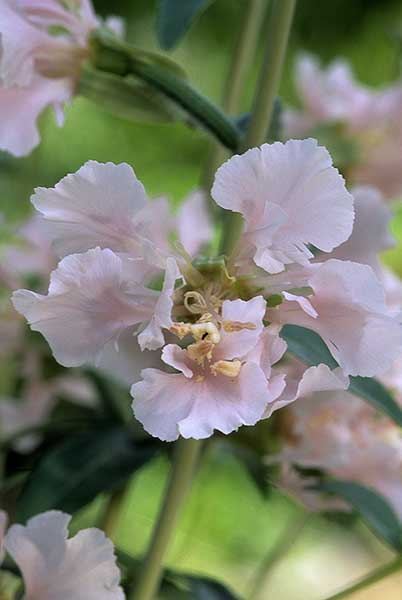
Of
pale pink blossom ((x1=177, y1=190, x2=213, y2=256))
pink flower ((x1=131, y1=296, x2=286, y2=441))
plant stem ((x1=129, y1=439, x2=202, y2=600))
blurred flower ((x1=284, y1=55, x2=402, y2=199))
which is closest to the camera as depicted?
pink flower ((x1=131, y1=296, x2=286, y2=441))

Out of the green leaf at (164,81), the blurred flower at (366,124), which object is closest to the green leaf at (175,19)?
the green leaf at (164,81)

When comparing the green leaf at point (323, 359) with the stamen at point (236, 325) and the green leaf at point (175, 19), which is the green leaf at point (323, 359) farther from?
the green leaf at point (175, 19)

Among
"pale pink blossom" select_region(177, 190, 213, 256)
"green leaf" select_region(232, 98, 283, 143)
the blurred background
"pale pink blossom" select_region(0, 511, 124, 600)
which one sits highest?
"green leaf" select_region(232, 98, 283, 143)

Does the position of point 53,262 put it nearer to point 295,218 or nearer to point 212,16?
point 295,218

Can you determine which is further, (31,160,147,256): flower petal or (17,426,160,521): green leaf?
(17,426,160,521): green leaf

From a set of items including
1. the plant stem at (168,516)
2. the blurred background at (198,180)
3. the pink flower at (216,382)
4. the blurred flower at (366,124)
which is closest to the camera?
the pink flower at (216,382)

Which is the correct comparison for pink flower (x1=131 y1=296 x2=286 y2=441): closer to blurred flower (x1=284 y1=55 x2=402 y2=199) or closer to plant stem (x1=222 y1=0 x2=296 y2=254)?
plant stem (x1=222 y1=0 x2=296 y2=254)

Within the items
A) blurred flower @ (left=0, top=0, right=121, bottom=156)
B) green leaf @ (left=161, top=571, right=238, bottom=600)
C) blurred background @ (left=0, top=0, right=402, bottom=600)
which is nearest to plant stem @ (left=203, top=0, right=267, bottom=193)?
blurred background @ (left=0, top=0, right=402, bottom=600)
